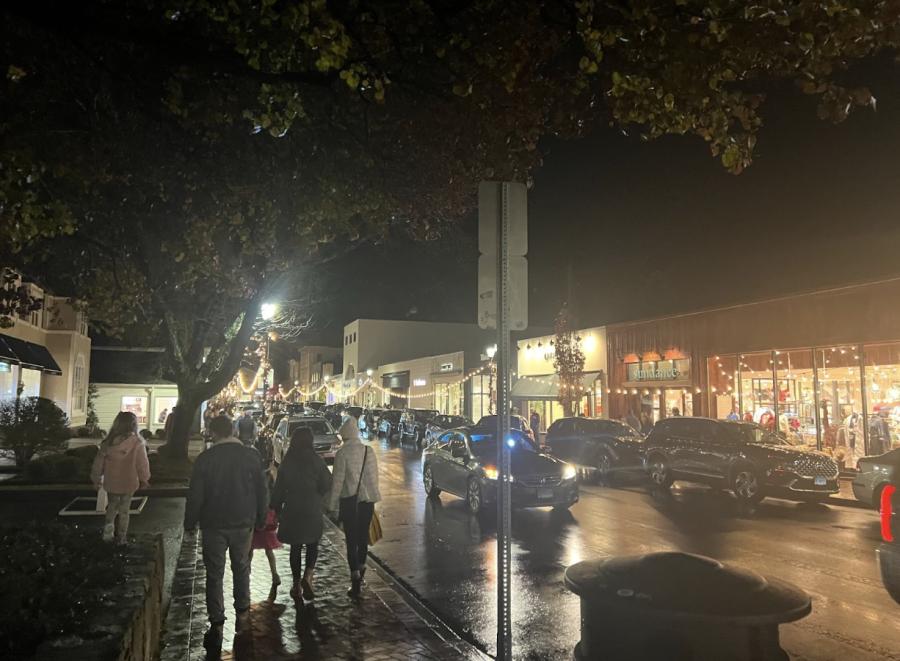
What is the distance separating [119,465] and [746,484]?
40.7 feet

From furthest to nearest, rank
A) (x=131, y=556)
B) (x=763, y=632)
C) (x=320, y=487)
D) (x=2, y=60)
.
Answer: (x=320, y=487)
(x=2, y=60)
(x=131, y=556)
(x=763, y=632)

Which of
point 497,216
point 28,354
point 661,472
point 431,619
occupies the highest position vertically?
point 28,354

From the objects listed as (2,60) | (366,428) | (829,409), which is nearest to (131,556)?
(2,60)

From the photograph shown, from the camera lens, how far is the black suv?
1426cm

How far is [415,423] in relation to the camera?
3203 centimetres

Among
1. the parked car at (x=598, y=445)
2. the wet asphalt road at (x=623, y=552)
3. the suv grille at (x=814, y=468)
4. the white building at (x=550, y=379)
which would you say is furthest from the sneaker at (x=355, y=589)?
the white building at (x=550, y=379)

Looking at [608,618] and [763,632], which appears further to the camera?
[608,618]

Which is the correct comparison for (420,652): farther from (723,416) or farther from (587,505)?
(723,416)

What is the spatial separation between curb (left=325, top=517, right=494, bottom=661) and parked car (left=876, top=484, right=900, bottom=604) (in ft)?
16.0

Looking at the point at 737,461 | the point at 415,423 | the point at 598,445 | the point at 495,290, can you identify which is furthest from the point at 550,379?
the point at 495,290

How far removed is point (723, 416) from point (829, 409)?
393cm

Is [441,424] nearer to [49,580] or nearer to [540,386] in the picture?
[540,386]

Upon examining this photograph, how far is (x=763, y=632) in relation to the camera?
3303mm

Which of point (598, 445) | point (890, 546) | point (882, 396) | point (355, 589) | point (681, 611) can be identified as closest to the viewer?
point (681, 611)
